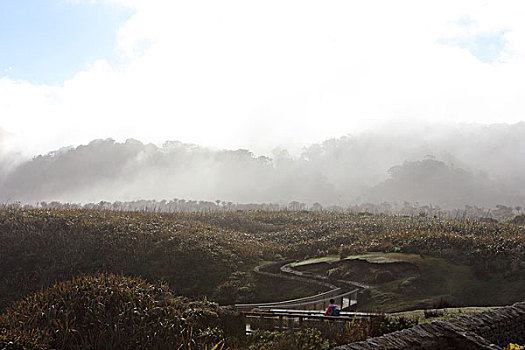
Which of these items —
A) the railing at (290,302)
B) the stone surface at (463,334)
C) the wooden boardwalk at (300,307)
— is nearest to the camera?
the stone surface at (463,334)

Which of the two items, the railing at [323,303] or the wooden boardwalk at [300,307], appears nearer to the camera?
the wooden boardwalk at [300,307]

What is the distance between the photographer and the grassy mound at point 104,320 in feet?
36.5

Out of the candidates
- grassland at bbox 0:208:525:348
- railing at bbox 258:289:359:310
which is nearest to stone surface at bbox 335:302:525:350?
grassland at bbox 0:208:525:348

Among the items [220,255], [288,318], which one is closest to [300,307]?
[288,318]

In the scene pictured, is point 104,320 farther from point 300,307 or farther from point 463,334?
point 463,334

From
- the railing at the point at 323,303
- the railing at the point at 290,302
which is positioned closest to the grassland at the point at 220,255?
the railing at the point at 323,303

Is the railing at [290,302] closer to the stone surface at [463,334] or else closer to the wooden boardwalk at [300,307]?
Result: the wooden boardwalk at [300,307]

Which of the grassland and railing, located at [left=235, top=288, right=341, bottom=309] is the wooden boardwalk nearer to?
railing, located at [left=235, top=288, right=341, bottom=309]

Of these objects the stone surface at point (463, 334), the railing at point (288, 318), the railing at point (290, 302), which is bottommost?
the railing at point (290, 302)

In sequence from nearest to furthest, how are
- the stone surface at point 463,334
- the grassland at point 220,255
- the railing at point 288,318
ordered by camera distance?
the stone surface at point 463,334
the railing at point 288,318
the grassland at point 220,255

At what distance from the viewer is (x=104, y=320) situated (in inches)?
484

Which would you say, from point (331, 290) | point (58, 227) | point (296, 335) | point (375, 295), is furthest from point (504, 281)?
point (58, 227)

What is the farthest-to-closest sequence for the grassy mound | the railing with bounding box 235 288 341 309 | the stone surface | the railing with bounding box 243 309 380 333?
the railing with bounding box 235 288 341 309 < the railing with bounding box 243 309 380 333 < the grassy mound < the stone surface

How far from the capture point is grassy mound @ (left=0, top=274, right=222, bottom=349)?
1112 cm
